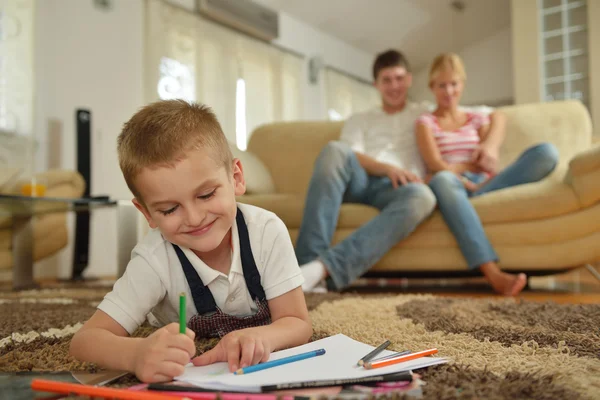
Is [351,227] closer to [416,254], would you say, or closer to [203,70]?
[416,254]

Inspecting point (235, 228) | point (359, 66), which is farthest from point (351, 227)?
point (359, 66)

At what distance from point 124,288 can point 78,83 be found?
2.79 m

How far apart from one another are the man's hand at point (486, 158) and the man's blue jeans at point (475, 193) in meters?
0.07

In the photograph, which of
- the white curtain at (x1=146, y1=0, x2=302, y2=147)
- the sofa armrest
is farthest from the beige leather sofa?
the white curtain at (x1=146, y1=0, x2=302, y2=147)

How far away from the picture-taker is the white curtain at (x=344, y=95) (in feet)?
17.0

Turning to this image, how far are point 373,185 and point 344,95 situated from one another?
378cm

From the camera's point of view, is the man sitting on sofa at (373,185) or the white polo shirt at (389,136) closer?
the man sitting on sofa at (373,185)

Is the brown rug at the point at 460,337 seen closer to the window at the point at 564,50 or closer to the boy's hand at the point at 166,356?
the boy's hand at the point at 166,356

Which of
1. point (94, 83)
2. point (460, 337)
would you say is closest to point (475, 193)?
point (460, 337)

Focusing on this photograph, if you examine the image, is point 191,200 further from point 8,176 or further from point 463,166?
point 8,176

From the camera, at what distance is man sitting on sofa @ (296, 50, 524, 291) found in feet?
5.12

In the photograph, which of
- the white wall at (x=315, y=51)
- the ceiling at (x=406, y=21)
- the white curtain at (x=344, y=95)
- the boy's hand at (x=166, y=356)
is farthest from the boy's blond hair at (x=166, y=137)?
the white curtain at (x=344, y=95)

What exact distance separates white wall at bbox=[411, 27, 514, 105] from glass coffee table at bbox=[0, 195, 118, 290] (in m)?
4.45

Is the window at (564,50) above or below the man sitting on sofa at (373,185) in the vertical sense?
above
